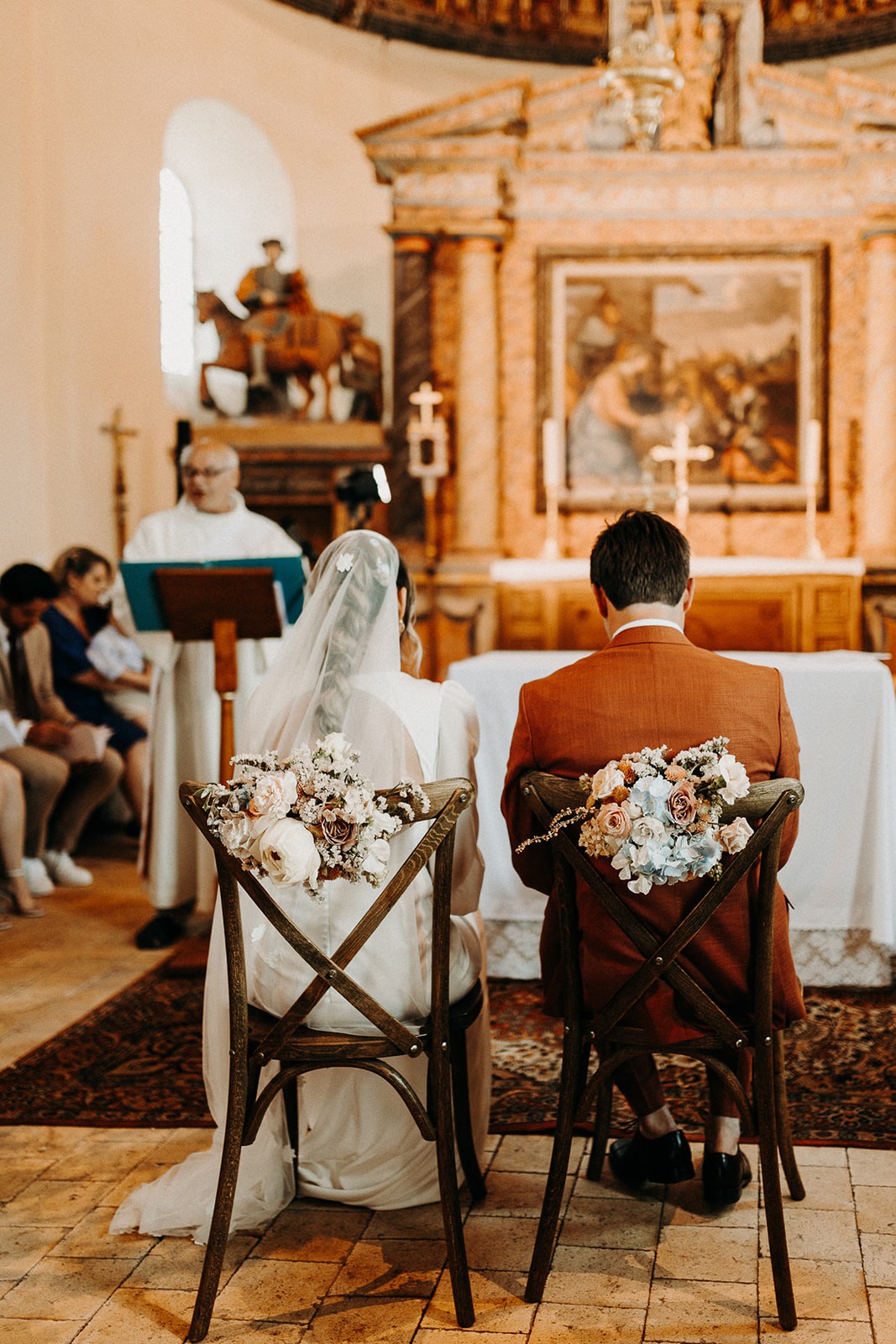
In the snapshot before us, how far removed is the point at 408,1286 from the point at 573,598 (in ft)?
22.6

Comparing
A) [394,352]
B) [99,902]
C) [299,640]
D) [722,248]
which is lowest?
[99,902]

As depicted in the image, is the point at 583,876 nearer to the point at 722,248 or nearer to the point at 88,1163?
the point at 88,1163

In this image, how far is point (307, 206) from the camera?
1244 centimetres

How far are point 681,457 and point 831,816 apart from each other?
507cm

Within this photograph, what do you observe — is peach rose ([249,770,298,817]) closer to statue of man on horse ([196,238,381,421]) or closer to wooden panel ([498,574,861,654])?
wooden panel ([498,574,861,654])

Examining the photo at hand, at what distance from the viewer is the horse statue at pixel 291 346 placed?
10.3 m

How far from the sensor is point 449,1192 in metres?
2.70

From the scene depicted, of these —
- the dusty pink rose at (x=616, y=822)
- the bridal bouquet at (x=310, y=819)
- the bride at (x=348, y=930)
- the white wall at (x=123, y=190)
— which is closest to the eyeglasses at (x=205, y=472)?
the bride at (x=348, y=930)

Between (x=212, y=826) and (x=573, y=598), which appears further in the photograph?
(x=573, y=598)

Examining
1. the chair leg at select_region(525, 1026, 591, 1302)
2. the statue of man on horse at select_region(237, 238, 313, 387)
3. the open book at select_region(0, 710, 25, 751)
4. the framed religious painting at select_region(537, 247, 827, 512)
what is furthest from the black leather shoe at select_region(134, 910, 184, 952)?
the statue of man on horse at select_region(237, 238, 313, 387)

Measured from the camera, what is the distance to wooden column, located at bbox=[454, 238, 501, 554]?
9.74 metres

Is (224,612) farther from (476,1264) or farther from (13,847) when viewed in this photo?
(476,1264)

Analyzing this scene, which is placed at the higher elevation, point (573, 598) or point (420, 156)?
point (420, 156)

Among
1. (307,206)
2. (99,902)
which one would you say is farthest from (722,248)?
(99,902)
